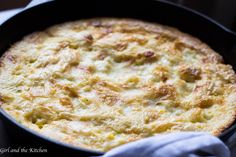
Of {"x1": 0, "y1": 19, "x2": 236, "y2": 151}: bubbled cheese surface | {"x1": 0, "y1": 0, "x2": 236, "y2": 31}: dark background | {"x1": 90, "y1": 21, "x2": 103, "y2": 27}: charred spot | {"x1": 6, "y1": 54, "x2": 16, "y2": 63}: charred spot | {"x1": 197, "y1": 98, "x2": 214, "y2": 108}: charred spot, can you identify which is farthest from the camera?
{"x1": 0, "y1": 0, "x2": 236, "y2": 31}: dark background

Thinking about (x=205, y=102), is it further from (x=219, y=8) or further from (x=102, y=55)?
(x=219, y=8)

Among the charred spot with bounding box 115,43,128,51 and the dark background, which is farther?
the dark background

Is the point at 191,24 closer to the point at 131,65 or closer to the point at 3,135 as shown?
the point at 131,65

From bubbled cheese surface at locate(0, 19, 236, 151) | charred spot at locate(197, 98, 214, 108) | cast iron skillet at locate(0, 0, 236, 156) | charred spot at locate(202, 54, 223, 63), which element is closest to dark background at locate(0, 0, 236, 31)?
cast iron skillet at locate(0, 0, 236, 156)

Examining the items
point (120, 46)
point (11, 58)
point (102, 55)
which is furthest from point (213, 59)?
point (11, 58)

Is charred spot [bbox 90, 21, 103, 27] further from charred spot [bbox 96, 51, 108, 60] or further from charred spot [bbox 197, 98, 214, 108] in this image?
charred spot [bbox 197, 98, 214, 108]

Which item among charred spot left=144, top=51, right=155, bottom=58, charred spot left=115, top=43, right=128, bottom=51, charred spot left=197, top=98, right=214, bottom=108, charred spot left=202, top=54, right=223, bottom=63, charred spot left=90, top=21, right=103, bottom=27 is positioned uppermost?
charred spot left=90, top=21, right=103, bottom=27
